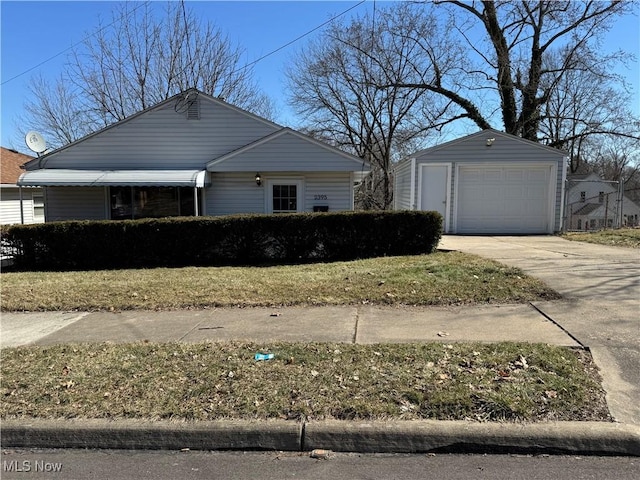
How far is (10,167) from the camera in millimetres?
22922

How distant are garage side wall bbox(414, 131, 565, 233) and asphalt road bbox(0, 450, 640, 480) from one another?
1328 cm

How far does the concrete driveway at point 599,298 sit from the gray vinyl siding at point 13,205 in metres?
20.1

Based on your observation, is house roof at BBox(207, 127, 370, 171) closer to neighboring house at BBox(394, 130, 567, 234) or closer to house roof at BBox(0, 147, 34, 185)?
neighboring house at BBox(394, 130, 567, 234)

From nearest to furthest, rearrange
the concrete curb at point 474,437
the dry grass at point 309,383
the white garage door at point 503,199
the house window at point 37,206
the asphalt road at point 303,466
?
the asphalt road at point 303,466
the concrete curb at point 474,437
the dry grass at point 309,383
the white garage door at point 503,199
the house window at point 37,206

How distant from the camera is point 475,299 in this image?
6402mm

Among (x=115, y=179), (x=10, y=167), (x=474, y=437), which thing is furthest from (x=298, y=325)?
(x=10, y=167)

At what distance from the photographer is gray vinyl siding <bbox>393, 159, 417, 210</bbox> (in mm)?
16500

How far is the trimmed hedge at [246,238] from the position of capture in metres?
10.1

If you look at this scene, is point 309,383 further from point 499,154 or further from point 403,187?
point 403,187

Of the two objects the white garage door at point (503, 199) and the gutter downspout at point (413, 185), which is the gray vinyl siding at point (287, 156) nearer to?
the gutter downspout at point (413, 185)

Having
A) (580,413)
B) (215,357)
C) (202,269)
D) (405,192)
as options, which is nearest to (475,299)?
(580,413)

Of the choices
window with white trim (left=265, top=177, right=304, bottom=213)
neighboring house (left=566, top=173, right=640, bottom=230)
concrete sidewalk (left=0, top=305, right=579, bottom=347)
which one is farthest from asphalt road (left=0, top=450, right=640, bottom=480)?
neighboring house (left=566, top=173, right=640, bottom=230)

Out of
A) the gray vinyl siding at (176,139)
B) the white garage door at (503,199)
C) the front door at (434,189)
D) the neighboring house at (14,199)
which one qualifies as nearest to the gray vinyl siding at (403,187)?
the front door at (434,189)

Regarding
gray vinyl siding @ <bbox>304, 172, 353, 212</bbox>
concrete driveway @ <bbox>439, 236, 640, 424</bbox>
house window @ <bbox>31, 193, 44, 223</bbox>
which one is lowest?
concrete driveway @ <bbox>439, 236, 640, 424</bbox>
